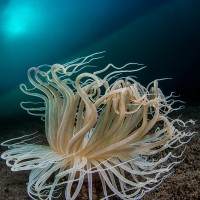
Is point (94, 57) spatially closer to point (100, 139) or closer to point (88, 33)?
point (88, 33)

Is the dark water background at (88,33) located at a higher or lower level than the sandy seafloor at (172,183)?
higher

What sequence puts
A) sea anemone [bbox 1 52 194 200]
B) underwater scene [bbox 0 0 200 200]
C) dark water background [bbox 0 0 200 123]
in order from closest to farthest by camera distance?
sea anemone [bbox 1 52 194 200] → underwater scene [bbox 0 0 200 200] → dark water background [bbox 0 0 200 123]

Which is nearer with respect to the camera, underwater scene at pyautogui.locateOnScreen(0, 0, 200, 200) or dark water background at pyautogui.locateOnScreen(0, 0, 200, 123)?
underwater scene at pyautogui.locateOnScreen(0, 0, 200, 200)

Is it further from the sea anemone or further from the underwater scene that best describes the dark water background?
the sea anemone

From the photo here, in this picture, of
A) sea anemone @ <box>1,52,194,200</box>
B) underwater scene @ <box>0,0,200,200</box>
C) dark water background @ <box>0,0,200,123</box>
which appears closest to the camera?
sea anemone @ <box>1,52,194,200</box>

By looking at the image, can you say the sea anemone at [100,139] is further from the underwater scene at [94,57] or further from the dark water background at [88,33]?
the dark water background at [88,33]

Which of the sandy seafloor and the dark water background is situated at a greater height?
the dark water background

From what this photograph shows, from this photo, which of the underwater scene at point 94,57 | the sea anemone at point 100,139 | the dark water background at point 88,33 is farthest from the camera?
the dark water background at point 88,33

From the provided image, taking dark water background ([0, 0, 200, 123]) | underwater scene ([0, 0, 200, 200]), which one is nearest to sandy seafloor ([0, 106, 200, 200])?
underwater scene ([0, 0, 200, 200])

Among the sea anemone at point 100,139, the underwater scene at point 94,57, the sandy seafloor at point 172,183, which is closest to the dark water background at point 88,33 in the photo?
the underwater scene at point 94,57
